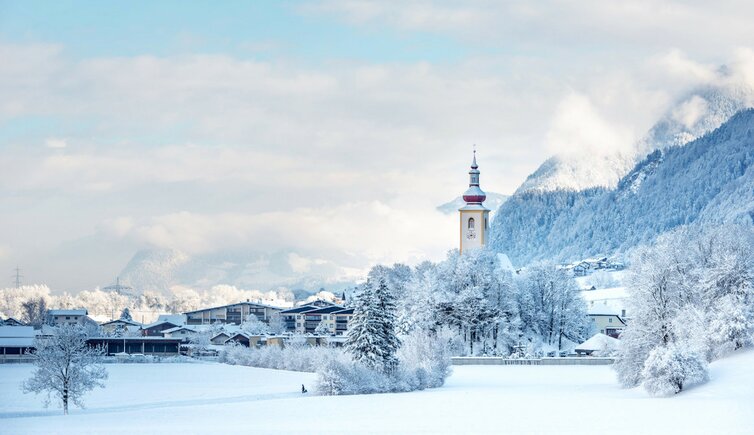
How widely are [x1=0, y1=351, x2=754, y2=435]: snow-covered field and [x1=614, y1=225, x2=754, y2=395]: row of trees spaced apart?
1836 mm

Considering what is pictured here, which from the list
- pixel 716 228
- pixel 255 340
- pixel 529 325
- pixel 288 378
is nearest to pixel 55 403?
pixel 288 378

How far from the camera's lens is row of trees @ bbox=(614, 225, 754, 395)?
83562 mm

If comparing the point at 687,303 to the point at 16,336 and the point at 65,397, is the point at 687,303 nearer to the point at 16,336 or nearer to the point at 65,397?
the point at 65,397

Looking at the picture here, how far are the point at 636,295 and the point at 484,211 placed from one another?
7641cm

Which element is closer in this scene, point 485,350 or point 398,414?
point 398,414

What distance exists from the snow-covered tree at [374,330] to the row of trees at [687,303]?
56.2ft

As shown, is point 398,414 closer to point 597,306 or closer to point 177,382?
point 177,382

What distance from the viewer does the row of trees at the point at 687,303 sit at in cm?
8356

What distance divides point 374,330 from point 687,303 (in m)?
23.3

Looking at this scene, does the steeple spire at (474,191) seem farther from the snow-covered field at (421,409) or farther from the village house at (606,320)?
the snow-covered field at (421,409)

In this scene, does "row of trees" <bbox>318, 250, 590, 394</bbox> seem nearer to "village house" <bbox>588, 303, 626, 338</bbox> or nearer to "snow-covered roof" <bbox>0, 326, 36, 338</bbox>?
"village house" <bbox>588, 303, 626, 338</bbox>

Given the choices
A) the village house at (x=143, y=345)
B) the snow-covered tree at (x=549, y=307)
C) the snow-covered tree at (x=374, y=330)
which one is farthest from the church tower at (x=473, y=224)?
the snow-covered tree at (x=374, y=330)

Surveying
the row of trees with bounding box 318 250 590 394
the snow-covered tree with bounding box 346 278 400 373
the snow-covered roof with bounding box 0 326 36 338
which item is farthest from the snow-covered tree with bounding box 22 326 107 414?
the snow-covered roof with bounding box 0 326 36 338

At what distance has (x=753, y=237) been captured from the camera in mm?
103375
